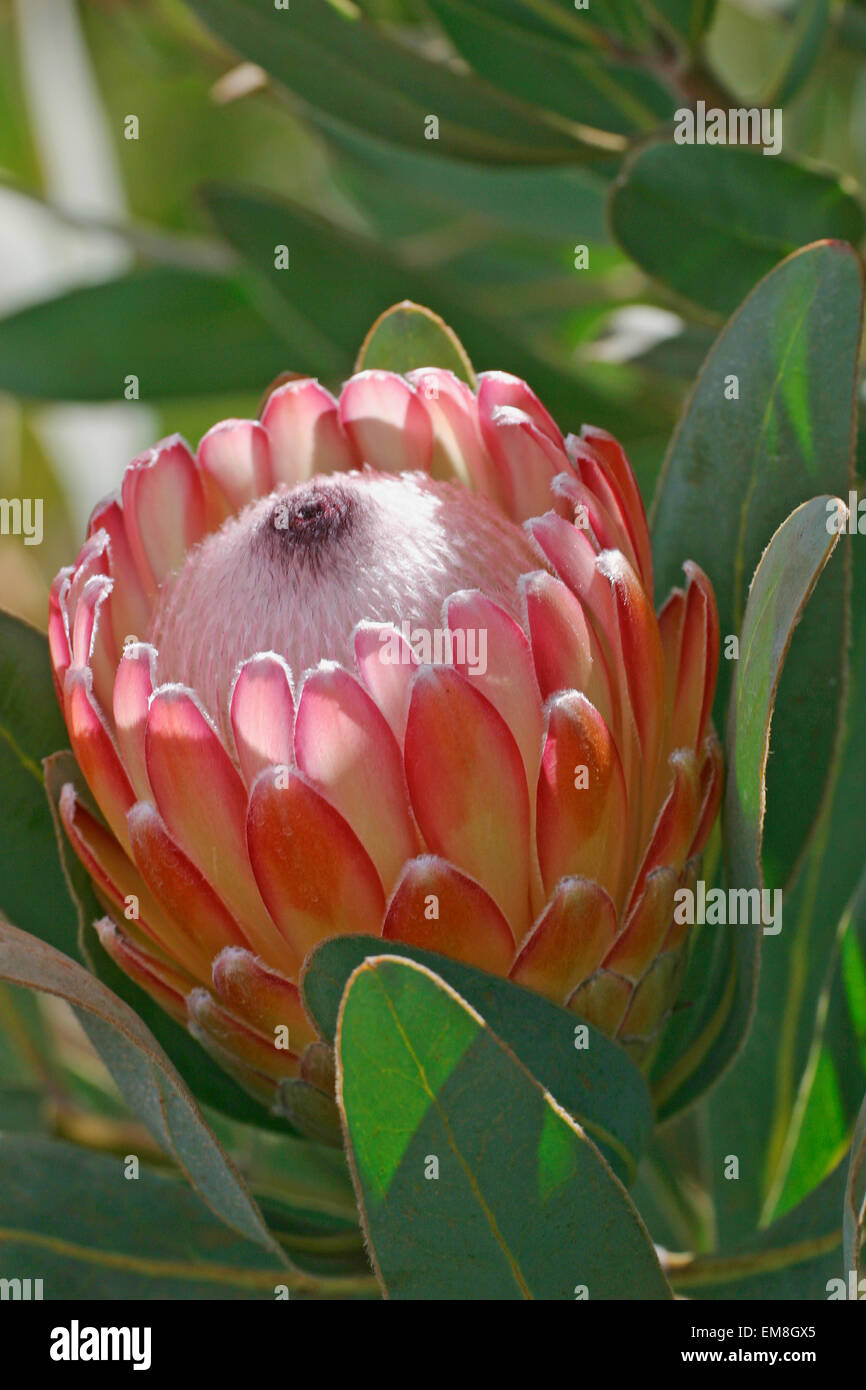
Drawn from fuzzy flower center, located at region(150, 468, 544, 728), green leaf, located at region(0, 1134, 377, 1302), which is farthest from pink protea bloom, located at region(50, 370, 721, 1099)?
green leaf, located at region(0, 1134, 377, 1302)

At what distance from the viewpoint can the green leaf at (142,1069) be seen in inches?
39.8

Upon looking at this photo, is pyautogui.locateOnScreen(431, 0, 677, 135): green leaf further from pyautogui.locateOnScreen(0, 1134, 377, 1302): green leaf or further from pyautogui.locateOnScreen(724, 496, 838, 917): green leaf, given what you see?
pyautogui.locateOnScreen(0, 1134, 377, 1302): green leaf

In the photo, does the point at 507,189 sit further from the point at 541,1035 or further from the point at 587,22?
the point at 541,1035

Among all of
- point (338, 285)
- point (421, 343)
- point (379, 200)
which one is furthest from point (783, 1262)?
point (379, 200)

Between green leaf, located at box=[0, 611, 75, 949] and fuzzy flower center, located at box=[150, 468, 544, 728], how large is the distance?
0.18 m

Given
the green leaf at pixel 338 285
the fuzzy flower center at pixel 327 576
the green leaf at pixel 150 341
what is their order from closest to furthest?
the fuzzy flower center at pixel 327 576 < the green leaf at pixel 338 285 < the green leaf at pixel 150 341

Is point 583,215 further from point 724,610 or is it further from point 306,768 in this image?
point 306,768

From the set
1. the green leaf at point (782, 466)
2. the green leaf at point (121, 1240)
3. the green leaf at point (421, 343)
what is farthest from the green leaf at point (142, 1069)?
the green leaf at point (421, 343)

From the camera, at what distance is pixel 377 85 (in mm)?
1669

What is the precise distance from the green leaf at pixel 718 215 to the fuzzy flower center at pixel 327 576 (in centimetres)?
49

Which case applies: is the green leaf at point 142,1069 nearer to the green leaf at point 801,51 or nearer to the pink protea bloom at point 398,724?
the pink protea bloom at point 398,724

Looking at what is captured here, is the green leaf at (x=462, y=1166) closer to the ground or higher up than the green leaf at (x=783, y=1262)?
higher up
